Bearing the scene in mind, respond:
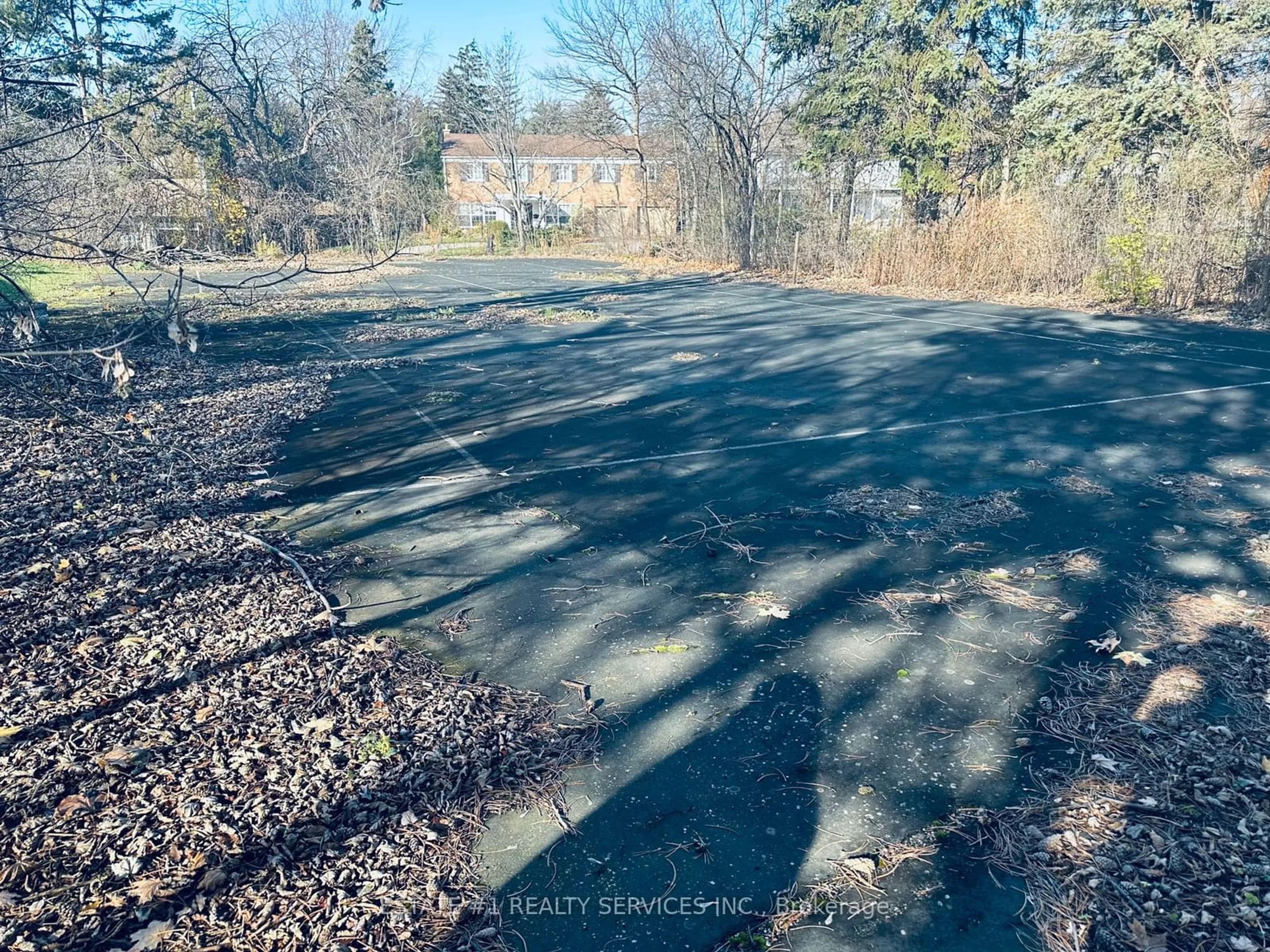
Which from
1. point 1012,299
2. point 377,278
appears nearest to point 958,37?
point 1012,299

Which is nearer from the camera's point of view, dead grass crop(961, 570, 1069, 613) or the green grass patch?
dead grass crop(961, 570, 1069, 613)

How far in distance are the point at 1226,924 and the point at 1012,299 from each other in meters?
17.9

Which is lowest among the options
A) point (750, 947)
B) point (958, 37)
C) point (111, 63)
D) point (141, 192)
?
point (750, 947)

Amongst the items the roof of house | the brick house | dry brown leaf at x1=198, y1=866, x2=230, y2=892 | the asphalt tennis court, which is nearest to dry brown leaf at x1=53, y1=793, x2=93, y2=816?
dry brown leaf at x1=198, y1=866, x2=230, y2=892

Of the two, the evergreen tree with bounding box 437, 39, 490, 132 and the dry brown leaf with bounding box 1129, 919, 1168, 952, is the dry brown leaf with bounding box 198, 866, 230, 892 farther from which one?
the evergreen tree with bounding box 437, 39, 490, 132

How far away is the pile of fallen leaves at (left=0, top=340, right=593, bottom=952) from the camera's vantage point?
8.03 ft

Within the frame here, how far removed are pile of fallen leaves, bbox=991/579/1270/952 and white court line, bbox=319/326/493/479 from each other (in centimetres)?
479

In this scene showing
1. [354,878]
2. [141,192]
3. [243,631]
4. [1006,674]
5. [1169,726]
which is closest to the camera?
[354,878]

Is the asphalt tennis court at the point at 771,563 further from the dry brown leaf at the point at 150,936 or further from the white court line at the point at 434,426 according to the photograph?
the dry brown leaf at the point at 150,936

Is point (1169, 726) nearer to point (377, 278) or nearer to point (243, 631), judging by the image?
point (243, 631)

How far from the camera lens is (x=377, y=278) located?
27422mm

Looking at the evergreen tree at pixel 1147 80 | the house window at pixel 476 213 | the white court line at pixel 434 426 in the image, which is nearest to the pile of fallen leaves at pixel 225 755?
the white court line at pixel 434 426

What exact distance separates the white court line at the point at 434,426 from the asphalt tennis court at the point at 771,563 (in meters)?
0.06

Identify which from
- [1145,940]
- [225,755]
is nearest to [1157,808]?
[1145,940]
